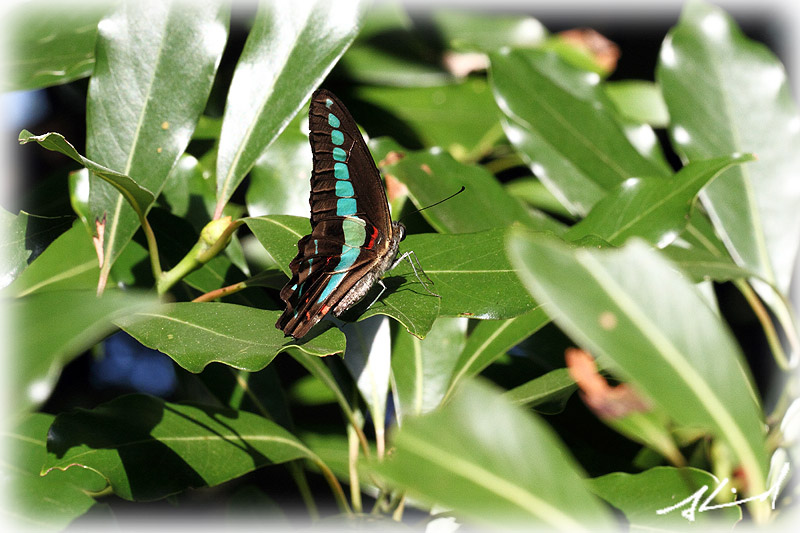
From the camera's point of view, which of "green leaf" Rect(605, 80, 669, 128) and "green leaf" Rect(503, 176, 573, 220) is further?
"green leaf" Rect(605, 80, 669, 128)

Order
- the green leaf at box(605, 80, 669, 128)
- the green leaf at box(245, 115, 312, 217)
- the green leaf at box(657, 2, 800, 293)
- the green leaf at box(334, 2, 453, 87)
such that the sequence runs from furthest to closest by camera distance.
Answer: the green leaf at box(605, 80, 669, 128) → the green leaf at box(334, 2, 453, 87) → the green leaf at box(657, 2, 800, 293) → the green leaf at box(245, 115, 312, 217)

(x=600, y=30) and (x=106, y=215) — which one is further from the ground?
(x=106, y=215)

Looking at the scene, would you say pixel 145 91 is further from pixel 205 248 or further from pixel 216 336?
pixel 216 336

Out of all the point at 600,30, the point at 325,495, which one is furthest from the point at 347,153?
the point at 600,30

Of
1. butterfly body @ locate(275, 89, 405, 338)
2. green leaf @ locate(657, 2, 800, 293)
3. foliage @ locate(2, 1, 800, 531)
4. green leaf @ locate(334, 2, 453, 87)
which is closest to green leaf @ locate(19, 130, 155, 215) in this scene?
foliage @ locate(2, 1, 800, 531)

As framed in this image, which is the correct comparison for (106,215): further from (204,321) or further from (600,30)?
(600,30)

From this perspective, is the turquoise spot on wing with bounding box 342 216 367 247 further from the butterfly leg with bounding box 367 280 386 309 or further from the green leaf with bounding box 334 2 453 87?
the green leaf with bounding box 334 2 453 87
